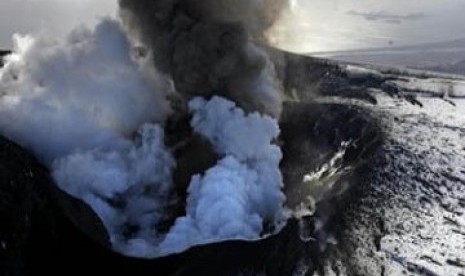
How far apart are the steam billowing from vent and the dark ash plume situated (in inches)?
3.9

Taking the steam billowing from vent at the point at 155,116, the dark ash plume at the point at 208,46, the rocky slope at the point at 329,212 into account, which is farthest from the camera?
the dark ash plume at the point at 208,46

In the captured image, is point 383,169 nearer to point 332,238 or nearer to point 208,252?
point 332,238

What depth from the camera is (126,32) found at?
69.2 metres

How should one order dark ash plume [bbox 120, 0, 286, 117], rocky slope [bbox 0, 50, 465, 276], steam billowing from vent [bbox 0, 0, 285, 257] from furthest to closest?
dark ash plume [bbox 120, 0, 286, 117] → steam billowing from vent [bbox 0, 0, 285, 257] → rocky slope [bbox 0, 50, 465, 276]

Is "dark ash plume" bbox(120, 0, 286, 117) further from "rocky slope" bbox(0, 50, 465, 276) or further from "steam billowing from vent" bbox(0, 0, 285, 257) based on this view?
"rocky slope" bbox(0, 50, 465, 276)

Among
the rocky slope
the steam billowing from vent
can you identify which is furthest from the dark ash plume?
the rocky slope

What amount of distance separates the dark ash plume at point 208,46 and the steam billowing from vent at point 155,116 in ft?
0.32

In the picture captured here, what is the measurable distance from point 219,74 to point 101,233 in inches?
651

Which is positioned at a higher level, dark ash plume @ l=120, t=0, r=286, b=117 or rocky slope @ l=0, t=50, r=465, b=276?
dark ash plume @ l=120, t=0, r=286, b=117

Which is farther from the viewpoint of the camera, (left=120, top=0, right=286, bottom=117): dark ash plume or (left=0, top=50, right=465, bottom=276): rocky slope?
(left=120, top=0, right=286, bottom=117): dark ash plume

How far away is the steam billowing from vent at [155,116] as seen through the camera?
54.2 metres

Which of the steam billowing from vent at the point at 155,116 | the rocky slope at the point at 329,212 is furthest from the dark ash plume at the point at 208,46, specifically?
the rocky slope at the point at 329,212

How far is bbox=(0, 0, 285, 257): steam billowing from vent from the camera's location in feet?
178

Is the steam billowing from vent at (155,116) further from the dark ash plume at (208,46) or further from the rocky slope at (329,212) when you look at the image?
the rocky slope at (329,212)
